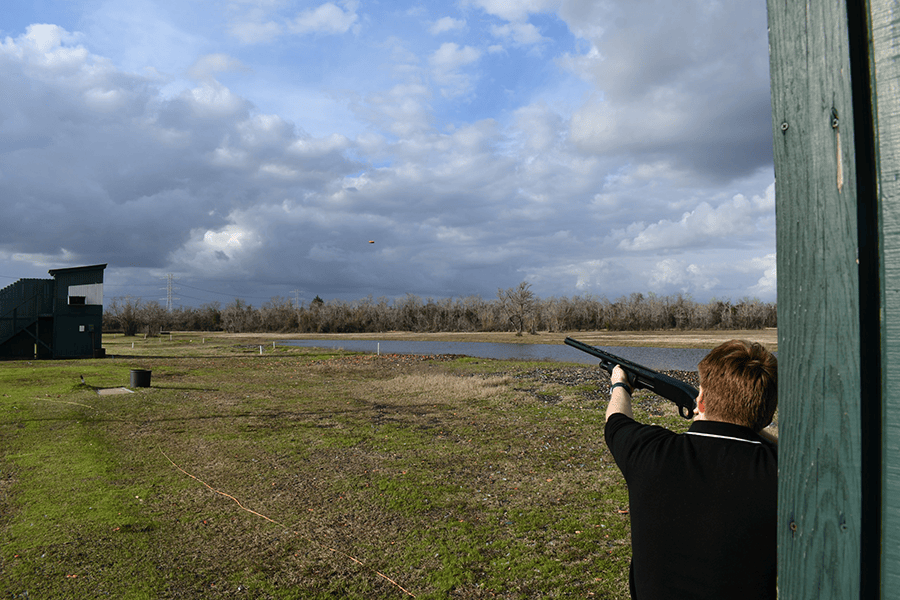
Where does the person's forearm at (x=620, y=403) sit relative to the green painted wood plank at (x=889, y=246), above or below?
below

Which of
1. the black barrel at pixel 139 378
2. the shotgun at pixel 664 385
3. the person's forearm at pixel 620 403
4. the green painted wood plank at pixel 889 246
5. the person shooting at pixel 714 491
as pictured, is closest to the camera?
the green painted wood plank at pixel 889 246

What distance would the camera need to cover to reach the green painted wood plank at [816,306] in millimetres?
1115

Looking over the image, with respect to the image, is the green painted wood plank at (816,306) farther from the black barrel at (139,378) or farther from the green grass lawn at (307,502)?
the black barrel at (139,378)

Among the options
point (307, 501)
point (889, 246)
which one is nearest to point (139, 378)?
point (307, 501)

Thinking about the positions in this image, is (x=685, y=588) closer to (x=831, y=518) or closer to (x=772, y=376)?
(x=772, y=376)

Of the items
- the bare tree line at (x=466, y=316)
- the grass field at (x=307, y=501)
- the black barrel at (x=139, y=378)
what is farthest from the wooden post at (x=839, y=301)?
the bare tree line at (x=466, y=316)

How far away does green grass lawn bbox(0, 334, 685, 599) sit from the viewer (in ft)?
15.3

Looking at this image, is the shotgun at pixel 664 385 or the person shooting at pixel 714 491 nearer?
the person shooting at pixel 714 491

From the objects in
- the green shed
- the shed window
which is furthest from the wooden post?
the shed window

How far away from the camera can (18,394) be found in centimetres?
1462

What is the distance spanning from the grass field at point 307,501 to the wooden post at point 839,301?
12.6 feet

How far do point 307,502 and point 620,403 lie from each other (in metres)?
5.35

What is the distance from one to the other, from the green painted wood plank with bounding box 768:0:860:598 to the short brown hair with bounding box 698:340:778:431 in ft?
2.55

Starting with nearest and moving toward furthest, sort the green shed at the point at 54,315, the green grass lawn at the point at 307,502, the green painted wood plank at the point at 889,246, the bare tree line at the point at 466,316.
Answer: the green painted wood plank at the point at 889,246, the green grass lawn at the point at 307,502, the green shed at the point at 54,315, the bare tree line at the point at 466,316
